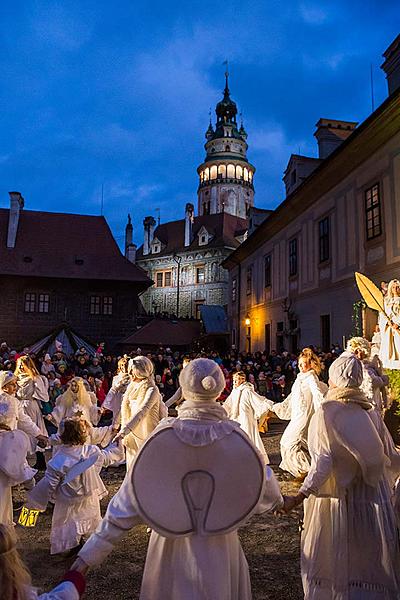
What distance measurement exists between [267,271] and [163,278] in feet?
98.8

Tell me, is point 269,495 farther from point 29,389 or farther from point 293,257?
point 293,257

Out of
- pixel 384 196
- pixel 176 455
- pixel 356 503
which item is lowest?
pixel 356 503

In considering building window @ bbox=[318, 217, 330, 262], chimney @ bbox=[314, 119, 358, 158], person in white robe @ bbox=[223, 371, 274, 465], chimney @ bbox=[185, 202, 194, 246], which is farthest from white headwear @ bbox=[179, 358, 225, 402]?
chimney @ bbox=[185, 202, 194, 246]

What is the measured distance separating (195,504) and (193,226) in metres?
57.0

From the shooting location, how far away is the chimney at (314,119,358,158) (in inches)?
973

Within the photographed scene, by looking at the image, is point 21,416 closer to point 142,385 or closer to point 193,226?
point 142,385

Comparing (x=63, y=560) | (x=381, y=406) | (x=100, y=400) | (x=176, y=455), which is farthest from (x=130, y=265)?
(x=176, y=455)

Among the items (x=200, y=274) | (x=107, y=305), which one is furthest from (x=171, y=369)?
(x=200, y=274)

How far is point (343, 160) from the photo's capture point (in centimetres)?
1844

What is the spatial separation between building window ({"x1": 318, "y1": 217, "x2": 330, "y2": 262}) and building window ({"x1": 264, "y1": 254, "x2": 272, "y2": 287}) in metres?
7.33

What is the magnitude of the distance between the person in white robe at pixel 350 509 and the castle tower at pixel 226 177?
65192 millimetres

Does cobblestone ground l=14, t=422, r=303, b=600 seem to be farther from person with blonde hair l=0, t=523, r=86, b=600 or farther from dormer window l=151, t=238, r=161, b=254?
dormer window l=151, t=238, r=161, b=254

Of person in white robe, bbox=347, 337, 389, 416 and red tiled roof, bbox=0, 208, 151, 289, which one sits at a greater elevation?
red tiled roof, bbox=0, 208, 151, 289

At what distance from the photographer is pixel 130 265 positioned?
32.7 m
